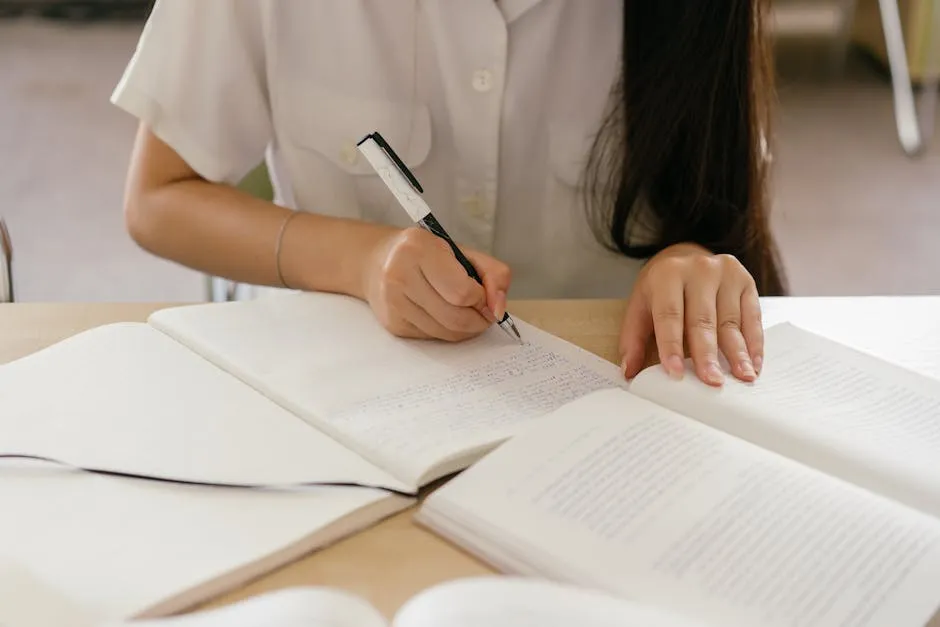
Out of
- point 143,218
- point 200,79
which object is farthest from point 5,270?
point 200,79

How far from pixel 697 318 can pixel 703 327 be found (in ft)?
0.04

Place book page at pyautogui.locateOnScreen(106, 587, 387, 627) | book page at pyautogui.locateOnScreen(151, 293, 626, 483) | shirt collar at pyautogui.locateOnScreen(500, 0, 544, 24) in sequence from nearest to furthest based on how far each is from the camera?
book page at pyautogui.locateOnScreen(106, 587, 387, 627), book page at pyautogui.locateOnScreen(151, 293, 626, 483), shirt collar at pyautogui.locateOnScreen(500, 0, 544, 24)

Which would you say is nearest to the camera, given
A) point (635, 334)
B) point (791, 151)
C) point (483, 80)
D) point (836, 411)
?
point (836, 411)

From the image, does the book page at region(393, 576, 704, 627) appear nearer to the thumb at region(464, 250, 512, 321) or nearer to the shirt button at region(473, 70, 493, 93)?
the thumb at region(464, 250, 512, 321)

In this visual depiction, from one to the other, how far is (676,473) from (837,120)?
2924mm

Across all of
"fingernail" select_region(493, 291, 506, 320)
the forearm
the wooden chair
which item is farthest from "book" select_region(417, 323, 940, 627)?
the wooden chair

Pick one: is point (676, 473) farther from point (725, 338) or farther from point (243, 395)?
point (243, 395)

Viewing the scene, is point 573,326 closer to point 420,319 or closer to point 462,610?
point 420,319

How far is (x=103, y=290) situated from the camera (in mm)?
2258

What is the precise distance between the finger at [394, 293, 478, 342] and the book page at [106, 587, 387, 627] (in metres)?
0.33

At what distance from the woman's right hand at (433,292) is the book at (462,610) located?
1.06ft

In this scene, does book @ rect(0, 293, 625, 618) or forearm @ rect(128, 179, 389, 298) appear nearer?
book @ rect(0, 293, 625, 618)

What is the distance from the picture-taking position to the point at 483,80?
0.99 meters

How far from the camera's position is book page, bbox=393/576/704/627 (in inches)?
15.9
